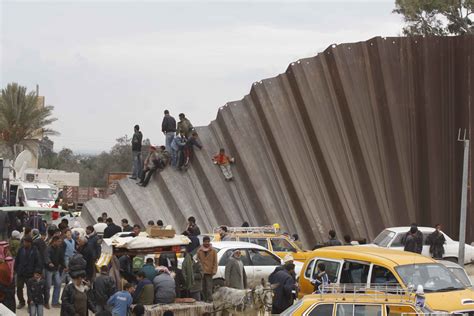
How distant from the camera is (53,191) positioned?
43.2 metres

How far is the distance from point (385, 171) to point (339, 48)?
4.17m

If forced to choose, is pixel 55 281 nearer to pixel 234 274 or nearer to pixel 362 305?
pixel 234 274

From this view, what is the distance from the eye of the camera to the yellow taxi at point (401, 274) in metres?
14.7

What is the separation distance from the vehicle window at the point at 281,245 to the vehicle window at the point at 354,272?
6.46 metres

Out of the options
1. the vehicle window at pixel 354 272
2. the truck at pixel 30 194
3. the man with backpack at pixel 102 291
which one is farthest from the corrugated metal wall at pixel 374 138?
the truck at pixel 30 194

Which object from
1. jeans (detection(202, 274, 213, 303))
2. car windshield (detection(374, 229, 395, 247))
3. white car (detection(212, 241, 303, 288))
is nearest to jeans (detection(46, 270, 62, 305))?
jeans (detection(202, 274, 213, 303))

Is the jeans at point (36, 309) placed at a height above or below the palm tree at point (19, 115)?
below

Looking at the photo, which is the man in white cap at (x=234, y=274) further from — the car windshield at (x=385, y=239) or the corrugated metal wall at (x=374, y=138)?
the corrugated metal wall at (x=374, y=138)

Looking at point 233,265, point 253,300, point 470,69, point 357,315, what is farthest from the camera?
point 470,69

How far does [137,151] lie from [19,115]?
21.1 metres

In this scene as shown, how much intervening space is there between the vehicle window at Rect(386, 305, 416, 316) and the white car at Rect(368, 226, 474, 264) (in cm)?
1114

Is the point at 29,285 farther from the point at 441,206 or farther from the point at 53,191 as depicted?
the point at 53,191

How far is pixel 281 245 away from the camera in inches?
899

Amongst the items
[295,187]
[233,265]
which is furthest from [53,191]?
[233,265]
